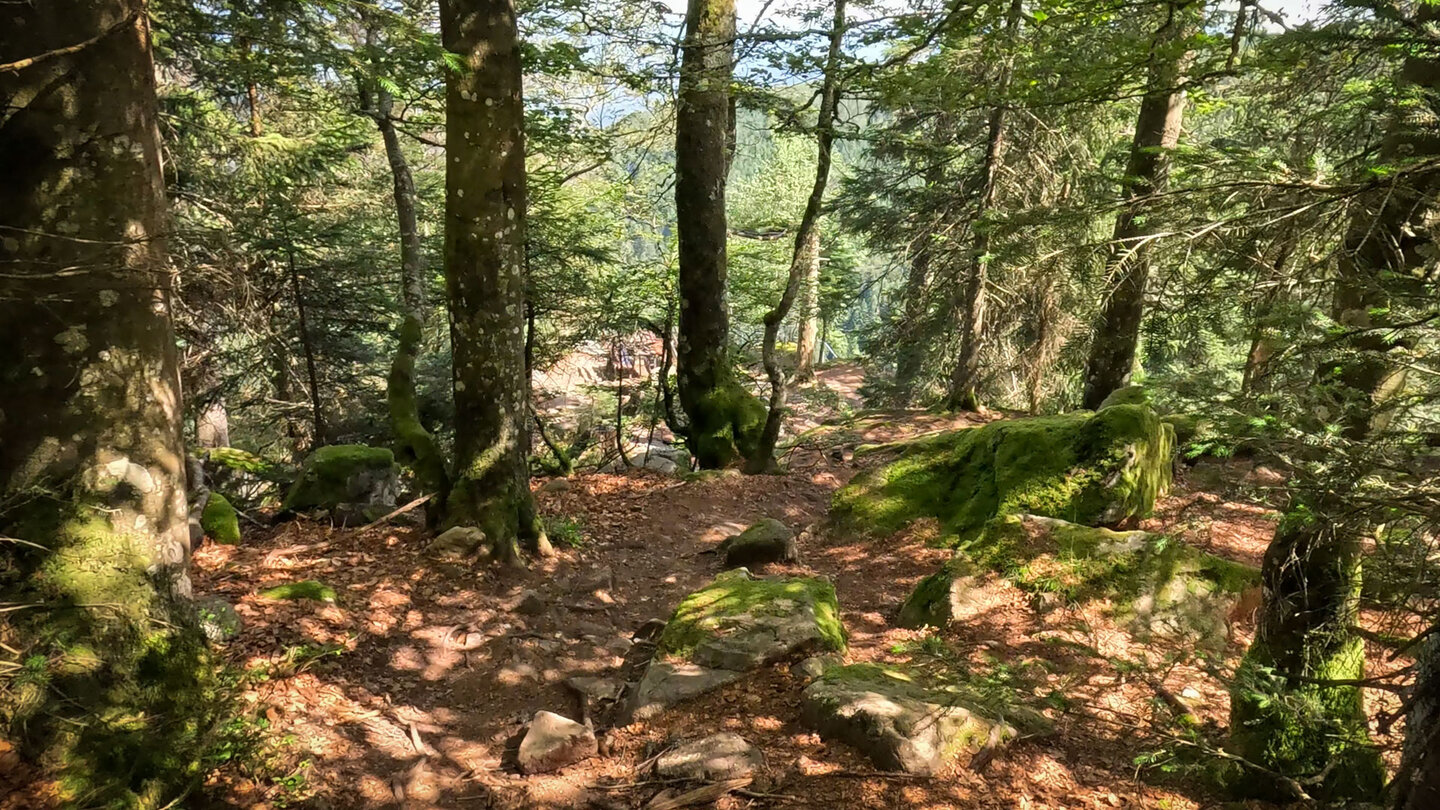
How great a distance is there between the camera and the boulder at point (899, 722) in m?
3.68

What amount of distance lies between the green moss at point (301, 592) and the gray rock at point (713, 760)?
3452 mm

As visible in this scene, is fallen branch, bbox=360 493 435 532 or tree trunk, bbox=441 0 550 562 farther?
fallen branch, bbox=360 493 435 532

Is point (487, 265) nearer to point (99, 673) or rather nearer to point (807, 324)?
point (99, 673)

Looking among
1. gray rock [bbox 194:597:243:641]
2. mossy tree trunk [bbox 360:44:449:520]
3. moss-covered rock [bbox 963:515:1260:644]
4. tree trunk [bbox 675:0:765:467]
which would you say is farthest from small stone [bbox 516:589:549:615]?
tree trunk [bbox 675:0:765:467]

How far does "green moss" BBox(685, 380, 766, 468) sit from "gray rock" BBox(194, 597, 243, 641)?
7.16 m

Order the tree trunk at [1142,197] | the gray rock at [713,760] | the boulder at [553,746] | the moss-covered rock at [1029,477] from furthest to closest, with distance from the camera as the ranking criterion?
the moss-covered rock at [1029,477], the boulder at [553,746], the tree trunk at [1142,197], the gray rock at [713,760]

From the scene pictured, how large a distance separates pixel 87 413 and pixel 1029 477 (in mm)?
7348

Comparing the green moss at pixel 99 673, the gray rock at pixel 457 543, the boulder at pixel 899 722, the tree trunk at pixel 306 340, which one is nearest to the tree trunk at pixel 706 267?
the gray rock at pixel 457 543

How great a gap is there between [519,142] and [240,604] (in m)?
4.65

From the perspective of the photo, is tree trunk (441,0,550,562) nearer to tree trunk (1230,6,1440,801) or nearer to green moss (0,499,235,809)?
green moss (0,499,235,809)

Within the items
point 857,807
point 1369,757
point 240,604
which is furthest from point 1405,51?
point 240,604

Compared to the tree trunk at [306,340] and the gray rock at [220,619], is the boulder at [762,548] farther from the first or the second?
the tree trunk at [306,340]

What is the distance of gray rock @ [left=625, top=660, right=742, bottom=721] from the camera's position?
15.2ft

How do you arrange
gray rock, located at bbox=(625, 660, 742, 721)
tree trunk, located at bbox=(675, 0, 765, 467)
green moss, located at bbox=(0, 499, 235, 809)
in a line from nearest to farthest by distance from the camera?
1. green moss, located at bbox=(0, 499, 235, 809)
2. gray rock, located at bbox=(625, 660, 742, 721)
3. tree trunk, located at bbox=(675, 0, 765, 467)
